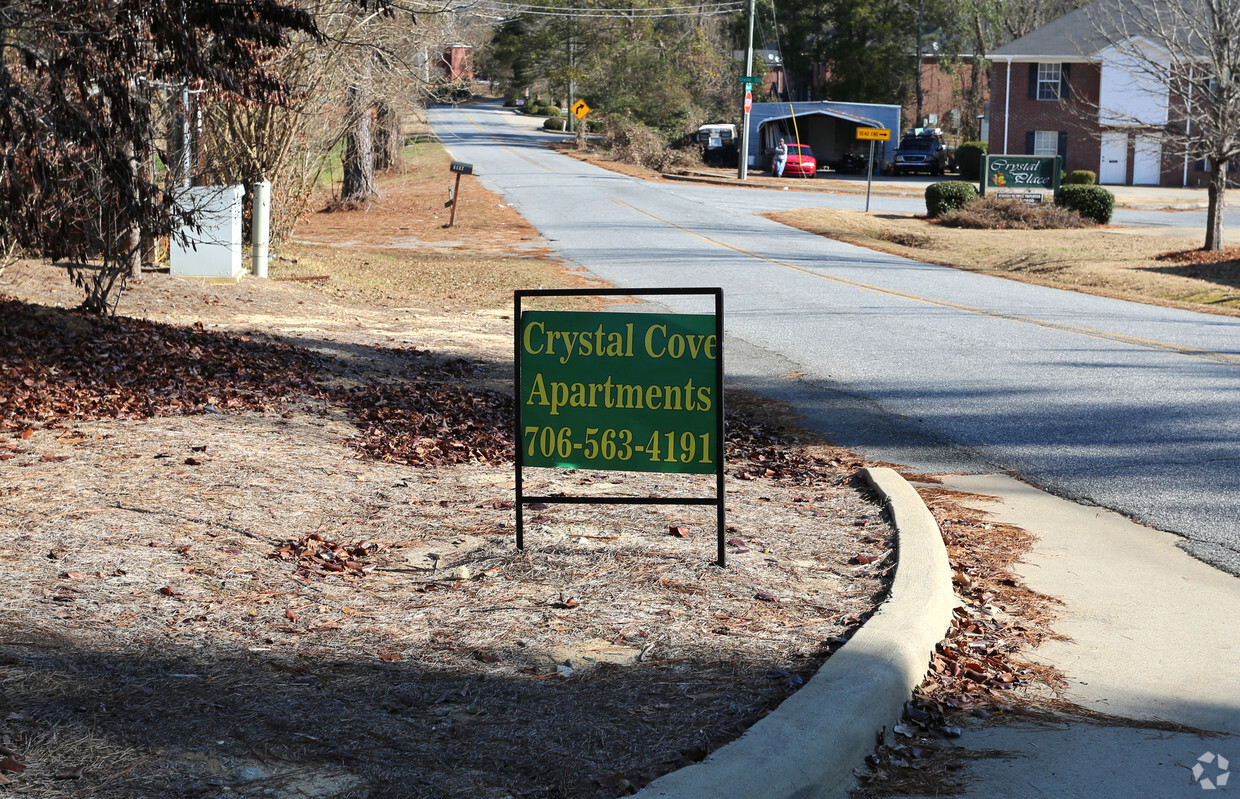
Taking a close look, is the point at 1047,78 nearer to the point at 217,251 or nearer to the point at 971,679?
the point at 217,251

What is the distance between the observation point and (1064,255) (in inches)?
1013

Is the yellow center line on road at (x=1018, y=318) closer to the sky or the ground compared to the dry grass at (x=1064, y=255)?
closer to the ground

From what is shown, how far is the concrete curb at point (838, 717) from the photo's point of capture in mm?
3166

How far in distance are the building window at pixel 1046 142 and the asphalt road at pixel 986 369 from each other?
111 feet

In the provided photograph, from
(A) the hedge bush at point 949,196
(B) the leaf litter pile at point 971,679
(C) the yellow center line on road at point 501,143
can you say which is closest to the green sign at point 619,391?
(B) the leaf litter pile at point 971,679

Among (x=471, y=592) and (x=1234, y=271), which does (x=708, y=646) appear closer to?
(x=471, y=592)

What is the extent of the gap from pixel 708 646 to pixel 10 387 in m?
5.90

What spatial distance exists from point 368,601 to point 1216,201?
2607cm

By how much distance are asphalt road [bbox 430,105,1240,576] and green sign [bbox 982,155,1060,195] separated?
10838mm

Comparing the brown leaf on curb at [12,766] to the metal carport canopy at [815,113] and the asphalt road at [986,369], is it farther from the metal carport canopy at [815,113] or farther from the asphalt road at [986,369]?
the metal carport canopy at [815,113]

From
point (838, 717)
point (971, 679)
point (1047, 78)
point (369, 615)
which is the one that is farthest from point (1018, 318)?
point (1047, 78)

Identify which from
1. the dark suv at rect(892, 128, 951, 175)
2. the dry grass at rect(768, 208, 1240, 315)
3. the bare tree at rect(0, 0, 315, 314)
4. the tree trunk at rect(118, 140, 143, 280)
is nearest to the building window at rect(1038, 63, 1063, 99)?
the dark suv at rect(892, 128, 951, 175)

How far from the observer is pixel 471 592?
15.9ft

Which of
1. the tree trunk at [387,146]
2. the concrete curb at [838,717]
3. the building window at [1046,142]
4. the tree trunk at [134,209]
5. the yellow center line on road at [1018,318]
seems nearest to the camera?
the concrete curb at [838,717]
